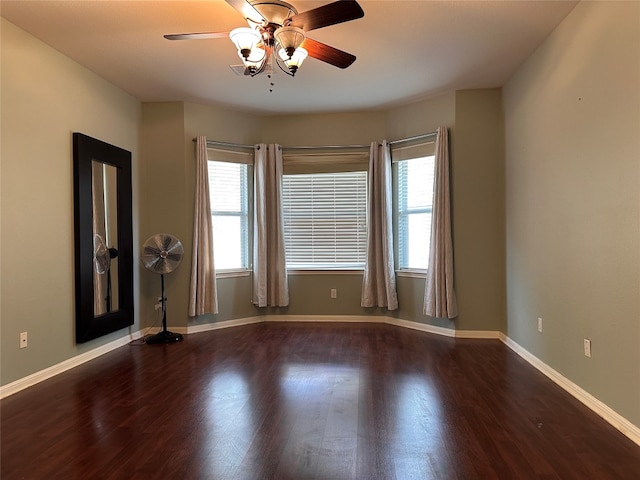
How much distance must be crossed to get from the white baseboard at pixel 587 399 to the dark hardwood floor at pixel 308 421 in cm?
5

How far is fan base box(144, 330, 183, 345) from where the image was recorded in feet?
13.9

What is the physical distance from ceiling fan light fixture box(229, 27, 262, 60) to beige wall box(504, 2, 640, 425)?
2.07m

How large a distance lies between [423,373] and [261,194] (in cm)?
285

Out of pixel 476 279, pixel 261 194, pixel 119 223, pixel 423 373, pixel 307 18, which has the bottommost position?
pixel 423 373

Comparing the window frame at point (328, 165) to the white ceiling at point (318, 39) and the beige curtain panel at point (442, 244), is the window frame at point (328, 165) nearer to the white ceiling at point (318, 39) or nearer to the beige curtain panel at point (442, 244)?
the white ceiling at point (318, 39)

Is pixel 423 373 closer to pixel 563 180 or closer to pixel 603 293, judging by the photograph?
pixel 603 293

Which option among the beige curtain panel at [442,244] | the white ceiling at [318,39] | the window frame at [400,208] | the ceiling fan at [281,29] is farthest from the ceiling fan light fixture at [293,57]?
the window frame at [400,208]

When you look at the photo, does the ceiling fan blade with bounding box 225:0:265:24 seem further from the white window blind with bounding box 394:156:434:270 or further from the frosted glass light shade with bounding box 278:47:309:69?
the white window blind with bounding box 394:156:434:270

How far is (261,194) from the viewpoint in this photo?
Result: 495 cm

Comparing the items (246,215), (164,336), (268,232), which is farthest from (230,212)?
(164,336)

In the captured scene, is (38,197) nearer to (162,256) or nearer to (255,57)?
(162,256)

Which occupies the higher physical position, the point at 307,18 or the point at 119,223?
the point at 307,18

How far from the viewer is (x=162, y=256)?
4238 millimetres

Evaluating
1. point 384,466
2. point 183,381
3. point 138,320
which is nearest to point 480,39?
point 384,466
